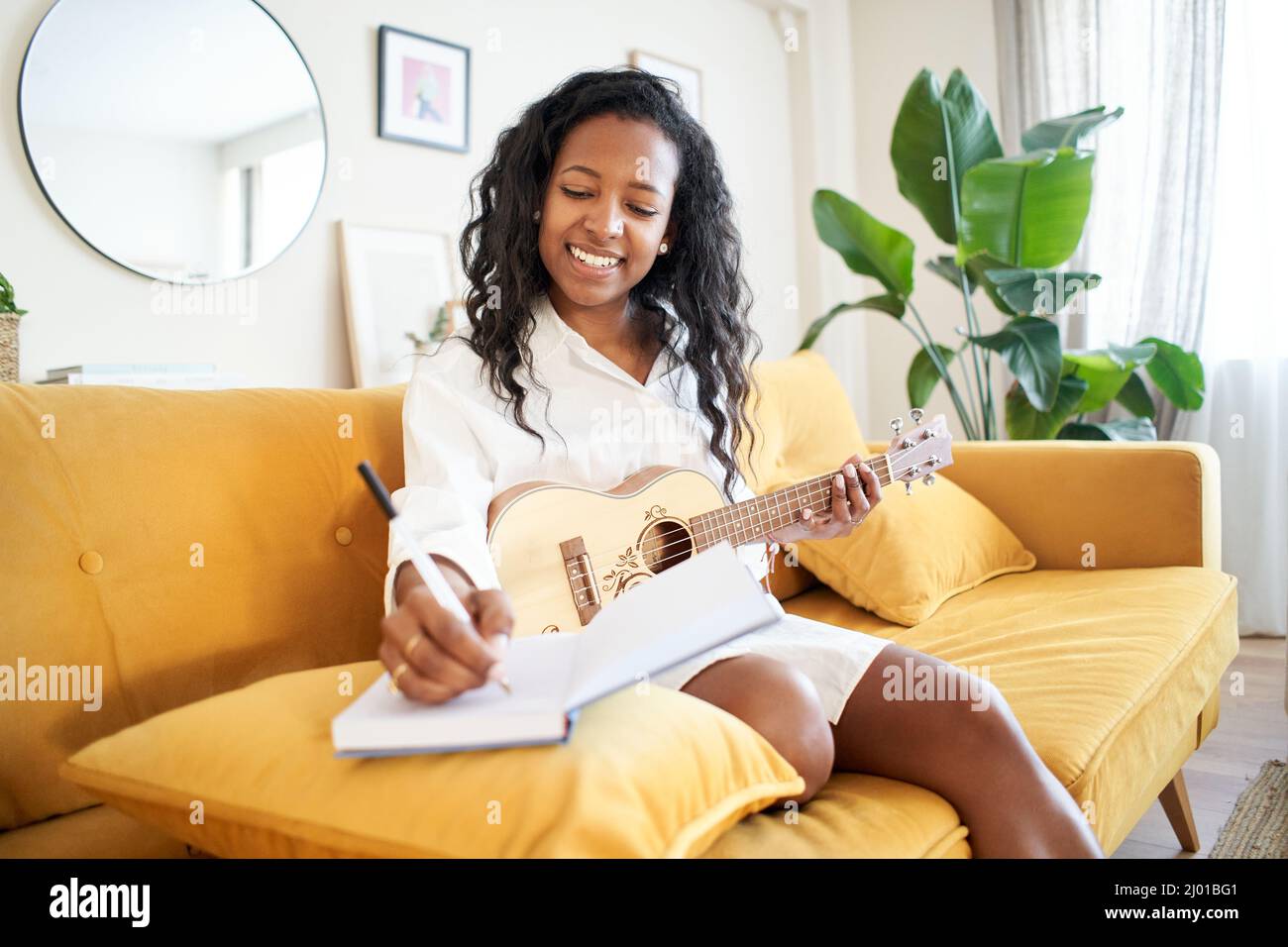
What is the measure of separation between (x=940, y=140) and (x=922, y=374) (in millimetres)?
750

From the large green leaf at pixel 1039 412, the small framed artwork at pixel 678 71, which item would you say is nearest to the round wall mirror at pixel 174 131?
the small framed artwork at pixel 678 71

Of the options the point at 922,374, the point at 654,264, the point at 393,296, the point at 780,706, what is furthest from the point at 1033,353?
the point at 780,706

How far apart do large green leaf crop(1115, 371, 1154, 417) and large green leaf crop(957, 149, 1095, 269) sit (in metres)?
0.59

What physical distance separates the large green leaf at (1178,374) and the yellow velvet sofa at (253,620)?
1.51 meters

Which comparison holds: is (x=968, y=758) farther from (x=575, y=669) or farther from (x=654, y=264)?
(x=654, y=264)

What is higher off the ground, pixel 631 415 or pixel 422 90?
pixel 422 90

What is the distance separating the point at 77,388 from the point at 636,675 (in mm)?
826

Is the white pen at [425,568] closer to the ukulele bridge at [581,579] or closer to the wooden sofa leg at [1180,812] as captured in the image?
the ukulele bridge at [581,579]

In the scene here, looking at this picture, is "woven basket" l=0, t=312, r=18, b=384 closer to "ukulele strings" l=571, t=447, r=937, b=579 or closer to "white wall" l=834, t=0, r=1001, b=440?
"ukulele strings" l=571, t=447, r=937, b=579

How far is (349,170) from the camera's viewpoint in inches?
107

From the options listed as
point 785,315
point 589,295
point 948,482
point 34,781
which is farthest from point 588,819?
point 785,315

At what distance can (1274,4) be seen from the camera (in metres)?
3.26

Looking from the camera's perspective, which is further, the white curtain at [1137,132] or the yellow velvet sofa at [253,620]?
the white curtain at [1137,132]

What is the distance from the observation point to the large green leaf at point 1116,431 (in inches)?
119
